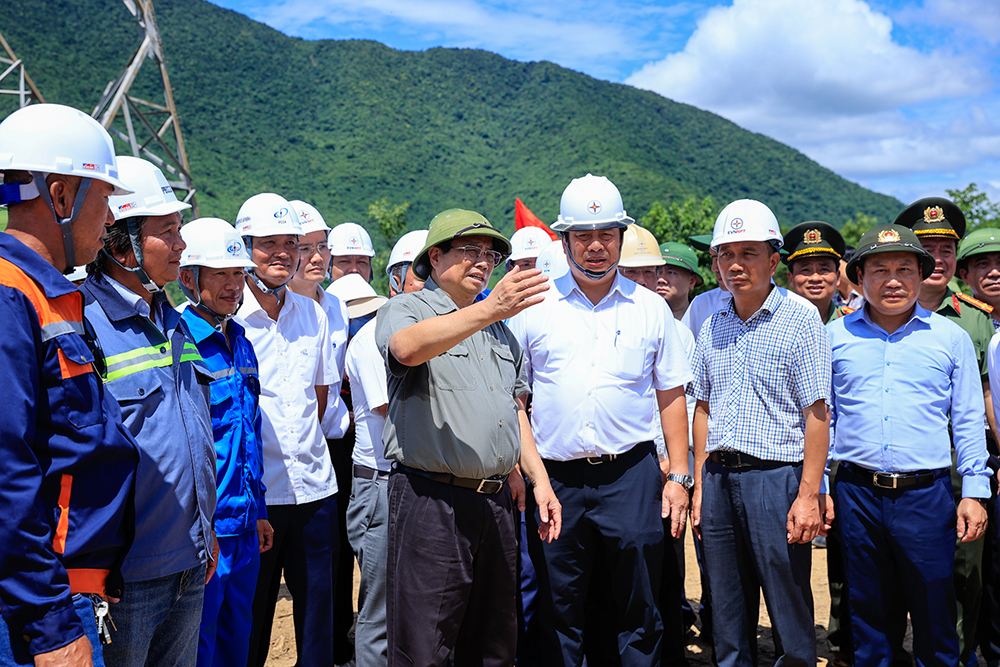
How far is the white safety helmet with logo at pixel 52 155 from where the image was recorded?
6.05 ft

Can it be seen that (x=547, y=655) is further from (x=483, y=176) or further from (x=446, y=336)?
(x=483, y=176)

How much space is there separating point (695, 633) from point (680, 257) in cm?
272

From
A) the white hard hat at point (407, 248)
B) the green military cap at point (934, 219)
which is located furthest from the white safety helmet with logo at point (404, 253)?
the green military cap at point (934, 219)

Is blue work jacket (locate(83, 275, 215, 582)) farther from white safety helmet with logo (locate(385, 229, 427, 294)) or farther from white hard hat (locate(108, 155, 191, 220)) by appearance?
white safety helmet with logo (locate(385, 229, 427, 294))

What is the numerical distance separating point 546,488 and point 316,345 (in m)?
1.40

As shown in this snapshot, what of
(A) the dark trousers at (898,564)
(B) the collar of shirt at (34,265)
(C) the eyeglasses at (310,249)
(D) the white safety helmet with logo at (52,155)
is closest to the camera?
(B) the collar of shirt at (34,265)

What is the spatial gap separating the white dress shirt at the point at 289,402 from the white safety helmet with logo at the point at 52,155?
1.64 meters

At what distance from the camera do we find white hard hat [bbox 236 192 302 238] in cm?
375

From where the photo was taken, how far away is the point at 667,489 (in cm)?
349

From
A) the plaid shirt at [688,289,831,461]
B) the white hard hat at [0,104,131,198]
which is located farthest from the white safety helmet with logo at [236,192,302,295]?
the plaid shirt at [688,289,831,461]

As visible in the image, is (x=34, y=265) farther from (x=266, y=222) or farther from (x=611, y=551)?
(x=611, y=551)

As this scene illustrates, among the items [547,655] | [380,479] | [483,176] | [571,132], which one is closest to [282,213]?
[380,479]

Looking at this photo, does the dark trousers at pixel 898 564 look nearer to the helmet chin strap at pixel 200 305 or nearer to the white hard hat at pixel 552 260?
the white hard hat at pixel 552 260

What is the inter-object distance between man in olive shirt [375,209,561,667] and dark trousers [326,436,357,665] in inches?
59.9
